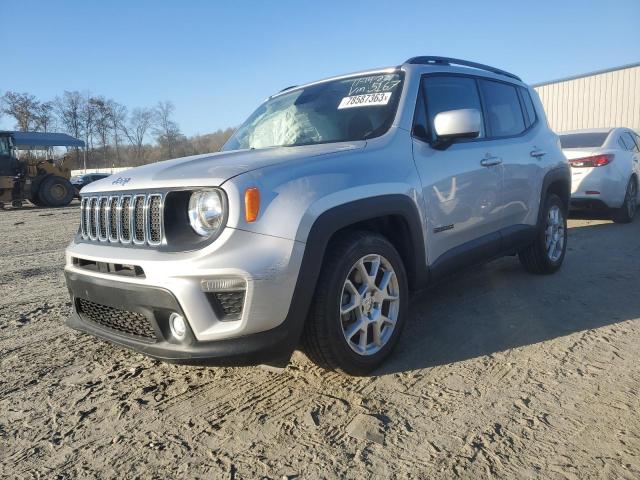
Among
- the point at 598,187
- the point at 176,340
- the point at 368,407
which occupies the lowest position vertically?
the point at 368,407

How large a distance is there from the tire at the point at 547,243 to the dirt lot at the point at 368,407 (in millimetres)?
847

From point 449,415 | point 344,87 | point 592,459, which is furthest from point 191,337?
point 344,87

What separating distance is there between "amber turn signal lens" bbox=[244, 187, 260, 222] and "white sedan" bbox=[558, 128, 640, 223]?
260 inches

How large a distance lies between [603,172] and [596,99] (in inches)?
579

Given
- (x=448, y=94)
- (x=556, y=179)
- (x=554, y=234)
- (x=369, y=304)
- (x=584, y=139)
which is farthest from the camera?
(x=584, y=139)

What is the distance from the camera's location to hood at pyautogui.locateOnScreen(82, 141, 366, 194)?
92.4 inches

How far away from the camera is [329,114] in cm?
340

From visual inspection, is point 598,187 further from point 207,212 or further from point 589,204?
point 207,212

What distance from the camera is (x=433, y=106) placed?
3.45m

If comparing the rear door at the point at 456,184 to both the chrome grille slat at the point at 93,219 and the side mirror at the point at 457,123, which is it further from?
the chrome grille slat at the point at 93,219

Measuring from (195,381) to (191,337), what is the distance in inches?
26.7

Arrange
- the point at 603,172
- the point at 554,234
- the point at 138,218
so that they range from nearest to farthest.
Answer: the point at 138,218, the point at 554,234, the point at 603,172

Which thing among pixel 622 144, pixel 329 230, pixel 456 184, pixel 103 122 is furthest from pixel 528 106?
pixel 103 122

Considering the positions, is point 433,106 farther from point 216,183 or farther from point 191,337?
point 191,337
